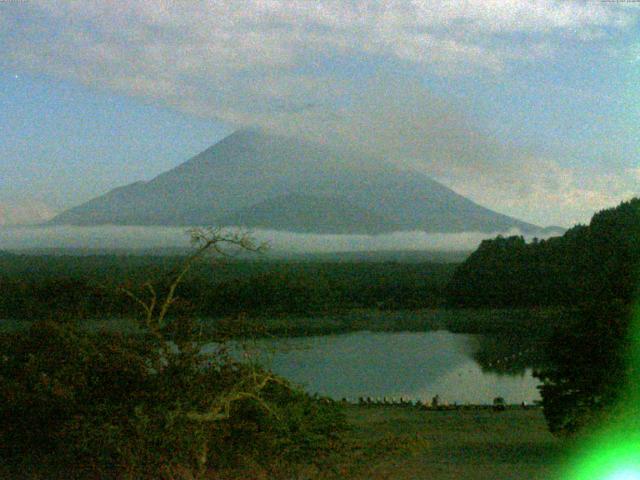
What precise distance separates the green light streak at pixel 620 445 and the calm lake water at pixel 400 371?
Answer: 22.8 feet

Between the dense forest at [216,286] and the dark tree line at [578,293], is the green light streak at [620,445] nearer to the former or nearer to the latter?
the dark tree line at [578,293]

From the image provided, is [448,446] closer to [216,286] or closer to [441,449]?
→ [441,449]

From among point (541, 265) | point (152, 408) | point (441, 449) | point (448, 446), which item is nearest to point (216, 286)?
point (448, 446)

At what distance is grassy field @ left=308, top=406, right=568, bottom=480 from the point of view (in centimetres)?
630

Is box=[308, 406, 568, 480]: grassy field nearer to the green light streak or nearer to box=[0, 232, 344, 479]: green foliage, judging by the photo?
the green light streak

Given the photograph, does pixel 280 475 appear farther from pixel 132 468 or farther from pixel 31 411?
pixel 31 411

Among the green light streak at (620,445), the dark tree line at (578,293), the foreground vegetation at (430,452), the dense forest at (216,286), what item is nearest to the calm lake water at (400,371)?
the dense forest at (216,286)

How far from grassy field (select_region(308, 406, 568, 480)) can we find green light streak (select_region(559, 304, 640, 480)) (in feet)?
0.92

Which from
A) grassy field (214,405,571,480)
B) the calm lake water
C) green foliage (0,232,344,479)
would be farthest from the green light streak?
the calm lake water

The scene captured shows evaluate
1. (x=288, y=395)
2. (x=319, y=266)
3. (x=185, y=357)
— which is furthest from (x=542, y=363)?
(x=319, y=266)

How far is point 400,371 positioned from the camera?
21578 mm

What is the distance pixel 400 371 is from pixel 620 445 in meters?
14.1

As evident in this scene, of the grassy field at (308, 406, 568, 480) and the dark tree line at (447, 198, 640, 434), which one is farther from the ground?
the dark tree line at (447, 198, 640, 434)

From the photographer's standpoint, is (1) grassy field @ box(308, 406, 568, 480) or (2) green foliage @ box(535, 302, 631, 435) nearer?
(1) grassy field @ box(308, 406, 568, 480)
